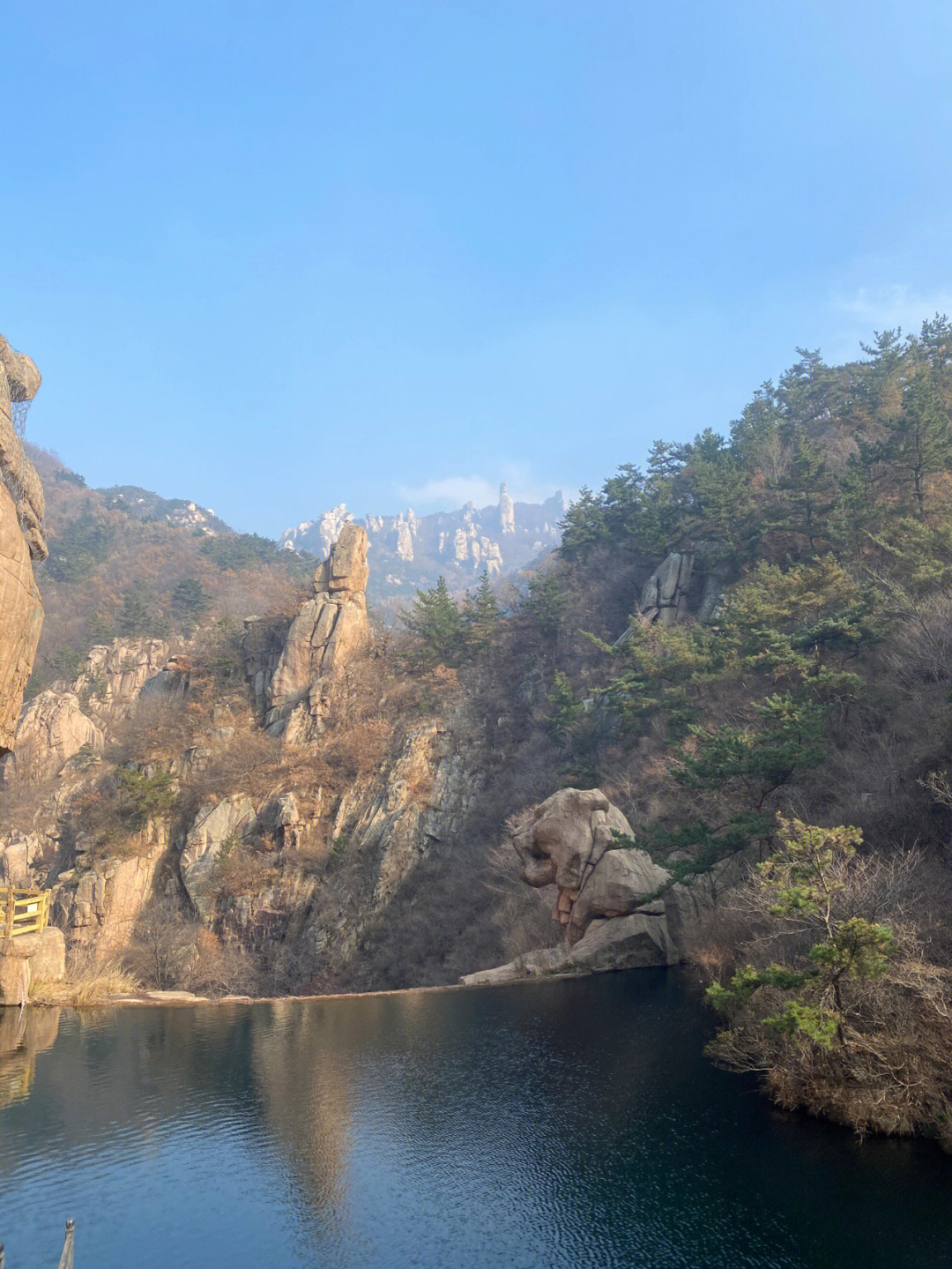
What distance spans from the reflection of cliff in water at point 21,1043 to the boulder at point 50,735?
38154 millimetres

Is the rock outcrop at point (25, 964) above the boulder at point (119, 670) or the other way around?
the other way around

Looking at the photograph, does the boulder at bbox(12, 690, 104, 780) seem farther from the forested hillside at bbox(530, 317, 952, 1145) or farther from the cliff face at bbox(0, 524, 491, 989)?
the forested hillside at bbox(530, 317, 952, 1145)

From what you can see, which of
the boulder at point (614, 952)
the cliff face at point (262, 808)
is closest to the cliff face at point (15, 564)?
the boulder at point (614, 952)

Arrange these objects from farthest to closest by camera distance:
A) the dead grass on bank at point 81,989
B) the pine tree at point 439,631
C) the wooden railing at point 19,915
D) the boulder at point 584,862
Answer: the pine tree at point 439,631 → the boulder at point 584,862 → the dead grass on bank at point 81,989 → the wooden railing at point 19,915

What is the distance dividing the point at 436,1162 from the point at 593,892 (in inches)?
615

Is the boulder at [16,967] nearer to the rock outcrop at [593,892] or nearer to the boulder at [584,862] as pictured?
the rock outcrop at [593,892]

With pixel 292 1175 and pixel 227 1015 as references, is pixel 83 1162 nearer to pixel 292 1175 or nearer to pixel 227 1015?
pixel 292 1175

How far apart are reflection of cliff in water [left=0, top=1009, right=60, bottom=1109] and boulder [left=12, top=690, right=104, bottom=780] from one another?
38154 mm

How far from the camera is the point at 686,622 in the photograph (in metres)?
39.7

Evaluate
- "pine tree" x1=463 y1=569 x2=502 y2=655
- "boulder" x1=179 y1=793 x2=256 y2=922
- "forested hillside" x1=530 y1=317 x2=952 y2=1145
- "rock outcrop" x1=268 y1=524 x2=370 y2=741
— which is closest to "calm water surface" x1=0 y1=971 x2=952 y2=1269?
"forested hillside" x1=530 y1=317 x2=952 y2=1145

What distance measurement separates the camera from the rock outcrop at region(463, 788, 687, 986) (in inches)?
957

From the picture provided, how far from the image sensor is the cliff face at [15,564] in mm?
9422

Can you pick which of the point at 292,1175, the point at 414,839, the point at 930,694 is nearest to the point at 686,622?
the point at 414,839

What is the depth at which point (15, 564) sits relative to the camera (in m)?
9.55
